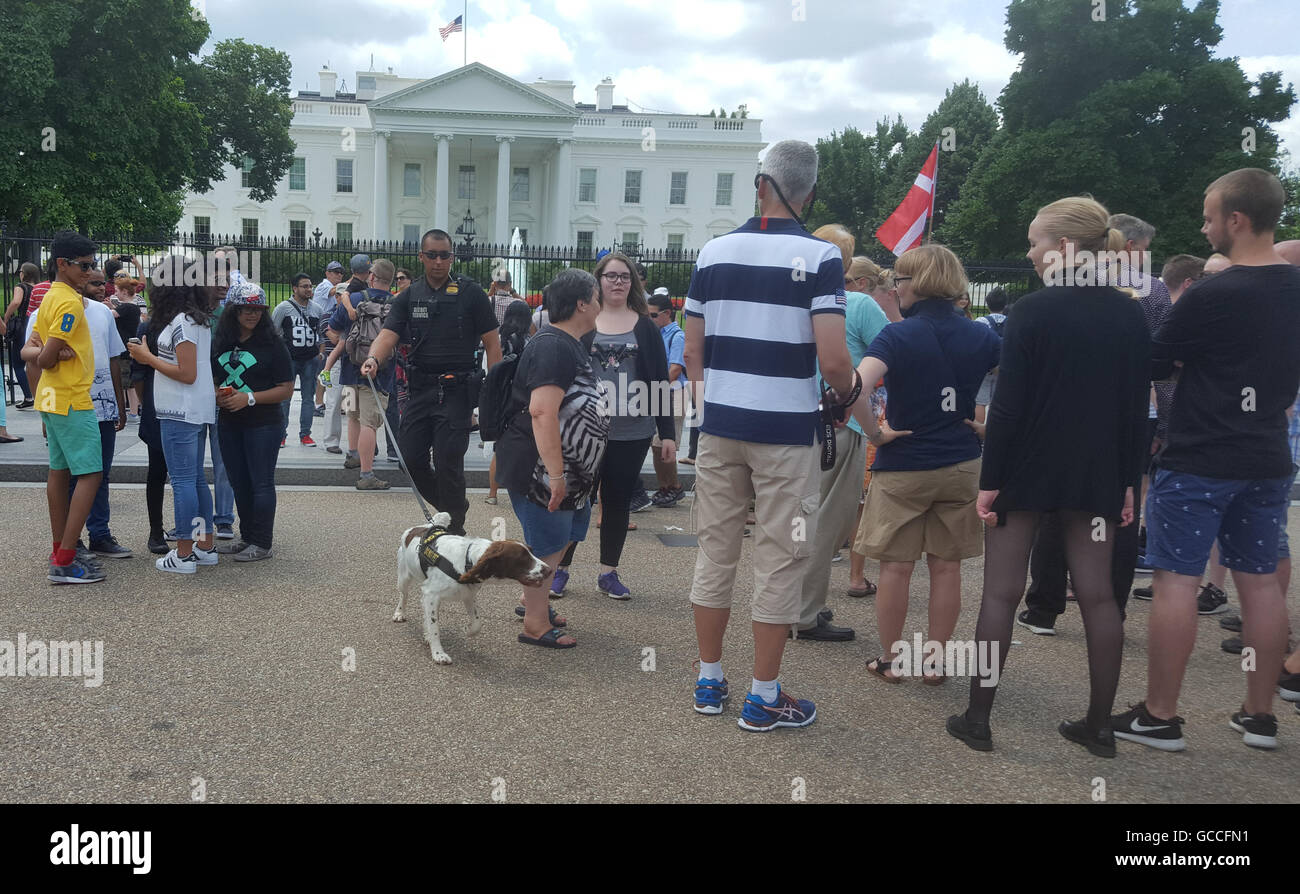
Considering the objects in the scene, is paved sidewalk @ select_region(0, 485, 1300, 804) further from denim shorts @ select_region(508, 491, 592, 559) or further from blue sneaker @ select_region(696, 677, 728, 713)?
denim shorts @ select_region(508, 491, 592, 559)

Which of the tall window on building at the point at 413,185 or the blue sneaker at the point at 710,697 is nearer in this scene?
the blue sneaker at the point at 710,697

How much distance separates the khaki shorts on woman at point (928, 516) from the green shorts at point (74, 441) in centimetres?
430

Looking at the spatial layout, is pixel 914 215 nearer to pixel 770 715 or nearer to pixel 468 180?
pixel 770 715

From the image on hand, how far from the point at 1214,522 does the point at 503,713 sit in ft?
9.54

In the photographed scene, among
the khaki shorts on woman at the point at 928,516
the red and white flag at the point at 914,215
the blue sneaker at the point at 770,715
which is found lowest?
the blue sneaker at the point at 770,715

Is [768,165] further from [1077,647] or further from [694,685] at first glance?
[1077,647]

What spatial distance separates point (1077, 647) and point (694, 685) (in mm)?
2195

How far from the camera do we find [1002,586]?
148 inches

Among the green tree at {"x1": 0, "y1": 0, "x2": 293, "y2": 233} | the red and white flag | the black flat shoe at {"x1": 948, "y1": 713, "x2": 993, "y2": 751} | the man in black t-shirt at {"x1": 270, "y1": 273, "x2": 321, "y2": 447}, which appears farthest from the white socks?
the green tree at {"x1": 0, "y1": 0, "x2": 293, "y2": 233}

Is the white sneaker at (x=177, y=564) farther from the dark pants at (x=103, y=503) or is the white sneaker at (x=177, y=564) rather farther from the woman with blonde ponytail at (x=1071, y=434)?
the woman with blonde ponytail at (x=1071, y=434)

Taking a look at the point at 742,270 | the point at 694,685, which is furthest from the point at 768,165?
the point at 694,685

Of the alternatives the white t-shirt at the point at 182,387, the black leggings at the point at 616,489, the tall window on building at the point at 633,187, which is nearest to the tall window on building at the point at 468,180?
the tall window on building at the point at 633,187

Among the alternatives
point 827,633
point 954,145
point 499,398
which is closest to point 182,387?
point 499,398

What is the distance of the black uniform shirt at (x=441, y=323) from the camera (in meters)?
6.20
